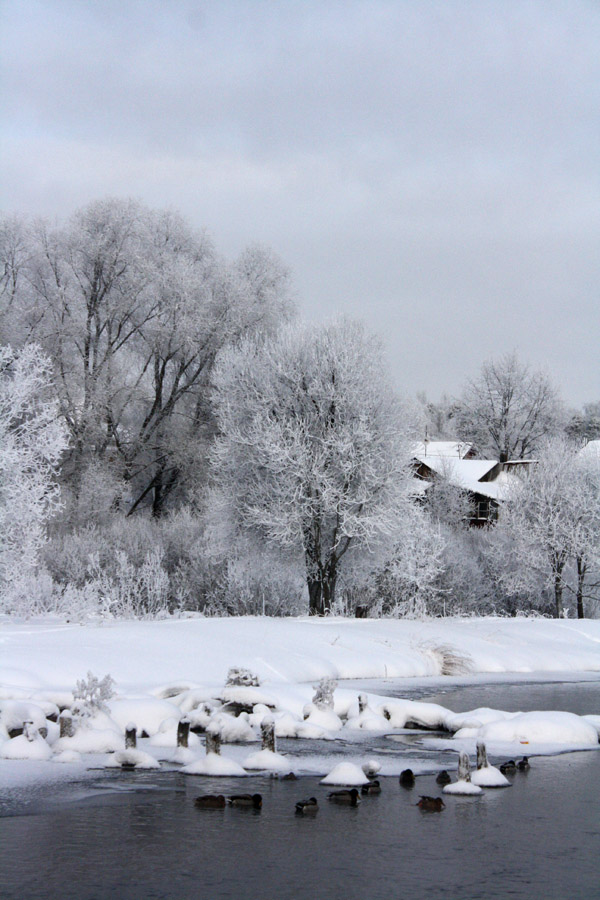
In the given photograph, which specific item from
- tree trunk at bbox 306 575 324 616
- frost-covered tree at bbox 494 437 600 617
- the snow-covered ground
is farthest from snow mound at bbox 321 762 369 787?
frost-covered tree at bbox 494 437 600 617

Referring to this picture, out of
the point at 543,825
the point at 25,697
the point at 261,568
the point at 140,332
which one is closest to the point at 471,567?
the point at 261,568

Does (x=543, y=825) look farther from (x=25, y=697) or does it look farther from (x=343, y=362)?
(x=343, y=362)

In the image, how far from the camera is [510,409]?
7294 cm

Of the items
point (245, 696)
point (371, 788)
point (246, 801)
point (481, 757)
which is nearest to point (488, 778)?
point (481, 757)

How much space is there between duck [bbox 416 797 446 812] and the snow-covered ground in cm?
152

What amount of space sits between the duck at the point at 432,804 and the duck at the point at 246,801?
4.64ft

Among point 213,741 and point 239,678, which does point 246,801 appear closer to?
point 213,741

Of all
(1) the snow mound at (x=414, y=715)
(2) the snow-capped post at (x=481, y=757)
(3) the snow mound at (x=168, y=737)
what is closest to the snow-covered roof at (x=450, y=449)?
(1) the snow mound at (x=414, y=715)

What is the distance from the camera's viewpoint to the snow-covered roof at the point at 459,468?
5784cm

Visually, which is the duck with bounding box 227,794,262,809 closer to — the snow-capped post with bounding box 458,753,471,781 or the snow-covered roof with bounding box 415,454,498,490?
the snow-capped post with bounding box 458,753,471,781

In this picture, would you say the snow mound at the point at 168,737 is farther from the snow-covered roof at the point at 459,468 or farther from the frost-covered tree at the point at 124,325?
the snow-covered roof at the point at 459,468

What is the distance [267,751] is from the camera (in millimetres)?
10359

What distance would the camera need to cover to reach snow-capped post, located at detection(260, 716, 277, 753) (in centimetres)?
1044

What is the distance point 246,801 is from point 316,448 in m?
19.7
